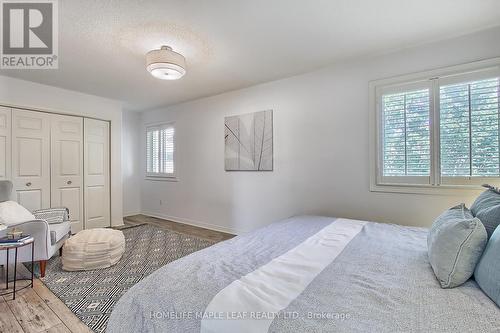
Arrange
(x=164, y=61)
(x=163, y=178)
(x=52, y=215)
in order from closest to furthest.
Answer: (x=164, y=61) → (x=52, y=215) → (x=163, y=178)

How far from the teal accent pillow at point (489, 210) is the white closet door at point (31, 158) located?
4.91 metres

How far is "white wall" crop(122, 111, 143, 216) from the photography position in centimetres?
530

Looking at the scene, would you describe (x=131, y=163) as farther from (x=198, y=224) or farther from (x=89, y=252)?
(x=89, y=252)

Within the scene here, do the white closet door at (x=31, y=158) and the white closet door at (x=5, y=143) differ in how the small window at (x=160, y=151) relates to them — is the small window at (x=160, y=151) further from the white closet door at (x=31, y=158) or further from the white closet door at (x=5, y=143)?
the white closet door at (x=5, y=143)

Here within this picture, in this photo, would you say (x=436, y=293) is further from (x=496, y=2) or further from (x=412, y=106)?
(x=496, y=2)

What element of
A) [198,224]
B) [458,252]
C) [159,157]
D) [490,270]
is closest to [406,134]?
[458,252]

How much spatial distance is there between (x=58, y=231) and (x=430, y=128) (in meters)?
4.08

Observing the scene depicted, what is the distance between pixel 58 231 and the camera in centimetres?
263

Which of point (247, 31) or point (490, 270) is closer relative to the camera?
point (490, 270)

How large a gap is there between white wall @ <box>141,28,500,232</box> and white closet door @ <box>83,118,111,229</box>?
4.61 ft

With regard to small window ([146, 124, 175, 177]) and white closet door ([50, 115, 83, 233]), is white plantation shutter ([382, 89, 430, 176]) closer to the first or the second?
small window ([146, 124, 175, 177])

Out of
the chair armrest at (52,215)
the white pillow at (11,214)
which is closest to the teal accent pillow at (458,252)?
the white pillow at (11,214)

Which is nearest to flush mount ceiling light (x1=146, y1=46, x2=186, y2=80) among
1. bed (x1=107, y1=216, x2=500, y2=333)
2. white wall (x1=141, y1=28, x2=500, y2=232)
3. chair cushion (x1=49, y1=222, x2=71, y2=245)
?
white wall (x1=141, y1=28, x2=500, y2=232)

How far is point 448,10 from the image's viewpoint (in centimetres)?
193
